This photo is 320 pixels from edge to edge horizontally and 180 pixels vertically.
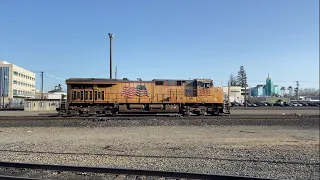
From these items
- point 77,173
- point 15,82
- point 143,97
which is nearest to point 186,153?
point 77,173

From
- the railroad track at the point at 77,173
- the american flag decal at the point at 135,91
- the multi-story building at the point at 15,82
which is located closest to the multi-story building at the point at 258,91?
the multi-story building at the point at 15,82

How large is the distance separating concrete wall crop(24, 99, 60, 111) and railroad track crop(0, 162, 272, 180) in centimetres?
4744

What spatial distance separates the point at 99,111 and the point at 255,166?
2143 cm

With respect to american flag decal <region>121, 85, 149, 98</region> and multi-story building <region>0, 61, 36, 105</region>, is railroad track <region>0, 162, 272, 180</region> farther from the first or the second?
multi-story building <region>0, 61, 36, 105</region>

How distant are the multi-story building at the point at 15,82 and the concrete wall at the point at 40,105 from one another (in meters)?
56.7

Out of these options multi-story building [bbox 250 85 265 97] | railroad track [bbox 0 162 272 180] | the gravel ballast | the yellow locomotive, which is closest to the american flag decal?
the yellow locomotive

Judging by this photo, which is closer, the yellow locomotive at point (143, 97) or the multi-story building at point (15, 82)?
the yellow locomotive at point (143, 97)

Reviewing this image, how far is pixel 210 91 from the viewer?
102 ft

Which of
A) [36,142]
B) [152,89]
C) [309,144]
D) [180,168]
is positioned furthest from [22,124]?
[309,144]

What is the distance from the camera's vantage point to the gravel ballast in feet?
28.3

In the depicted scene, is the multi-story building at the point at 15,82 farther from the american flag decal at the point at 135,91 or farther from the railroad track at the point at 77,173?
the railroad track at the point at 77,173

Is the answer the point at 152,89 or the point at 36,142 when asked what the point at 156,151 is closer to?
the point at 36,142

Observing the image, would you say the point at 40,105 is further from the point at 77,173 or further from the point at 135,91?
the point at 77,173

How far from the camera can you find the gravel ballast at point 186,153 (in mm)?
8633
